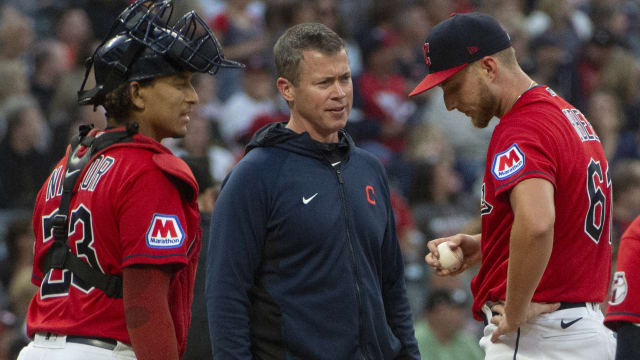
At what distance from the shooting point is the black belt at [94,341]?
3.58 meters

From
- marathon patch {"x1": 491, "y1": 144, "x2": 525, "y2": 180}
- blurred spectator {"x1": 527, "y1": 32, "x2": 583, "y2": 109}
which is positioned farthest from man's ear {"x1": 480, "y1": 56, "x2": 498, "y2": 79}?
blurred spectator {"x1": 527, "y1": 32, "x2": 583, "y2": 109}

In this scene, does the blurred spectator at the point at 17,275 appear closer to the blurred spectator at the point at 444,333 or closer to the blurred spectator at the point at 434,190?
the blurred spectator at the point at 444,333

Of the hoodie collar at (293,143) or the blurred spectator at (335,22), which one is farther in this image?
the blurred spectator at (335,22)

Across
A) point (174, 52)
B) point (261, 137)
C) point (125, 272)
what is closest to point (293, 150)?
point (261, 137)

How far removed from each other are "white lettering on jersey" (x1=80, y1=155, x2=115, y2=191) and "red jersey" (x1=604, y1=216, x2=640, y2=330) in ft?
6.30

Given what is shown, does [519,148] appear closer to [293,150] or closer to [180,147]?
[293,150]

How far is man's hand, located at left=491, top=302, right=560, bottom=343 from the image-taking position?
393cm

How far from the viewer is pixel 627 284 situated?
11.8 feet

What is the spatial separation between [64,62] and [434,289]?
14.0 feet

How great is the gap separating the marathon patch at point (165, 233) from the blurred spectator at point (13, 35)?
256 inches

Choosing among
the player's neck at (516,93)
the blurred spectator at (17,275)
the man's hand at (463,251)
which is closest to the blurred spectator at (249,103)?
the blurred spectator at (17,275)

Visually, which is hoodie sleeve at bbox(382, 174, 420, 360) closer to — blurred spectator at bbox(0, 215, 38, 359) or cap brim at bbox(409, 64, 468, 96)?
cap brim at bbox(409, 64, 468, 96)

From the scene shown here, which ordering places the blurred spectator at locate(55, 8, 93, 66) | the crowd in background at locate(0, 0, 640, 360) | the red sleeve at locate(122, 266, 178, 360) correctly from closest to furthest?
the red sleeve at locate(122, 266, 178, 360) < the crowd in background at locate(0, 0, 640, 360) < the blurred spectator at locate(55, 8, 93, 66)

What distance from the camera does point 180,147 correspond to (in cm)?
801
